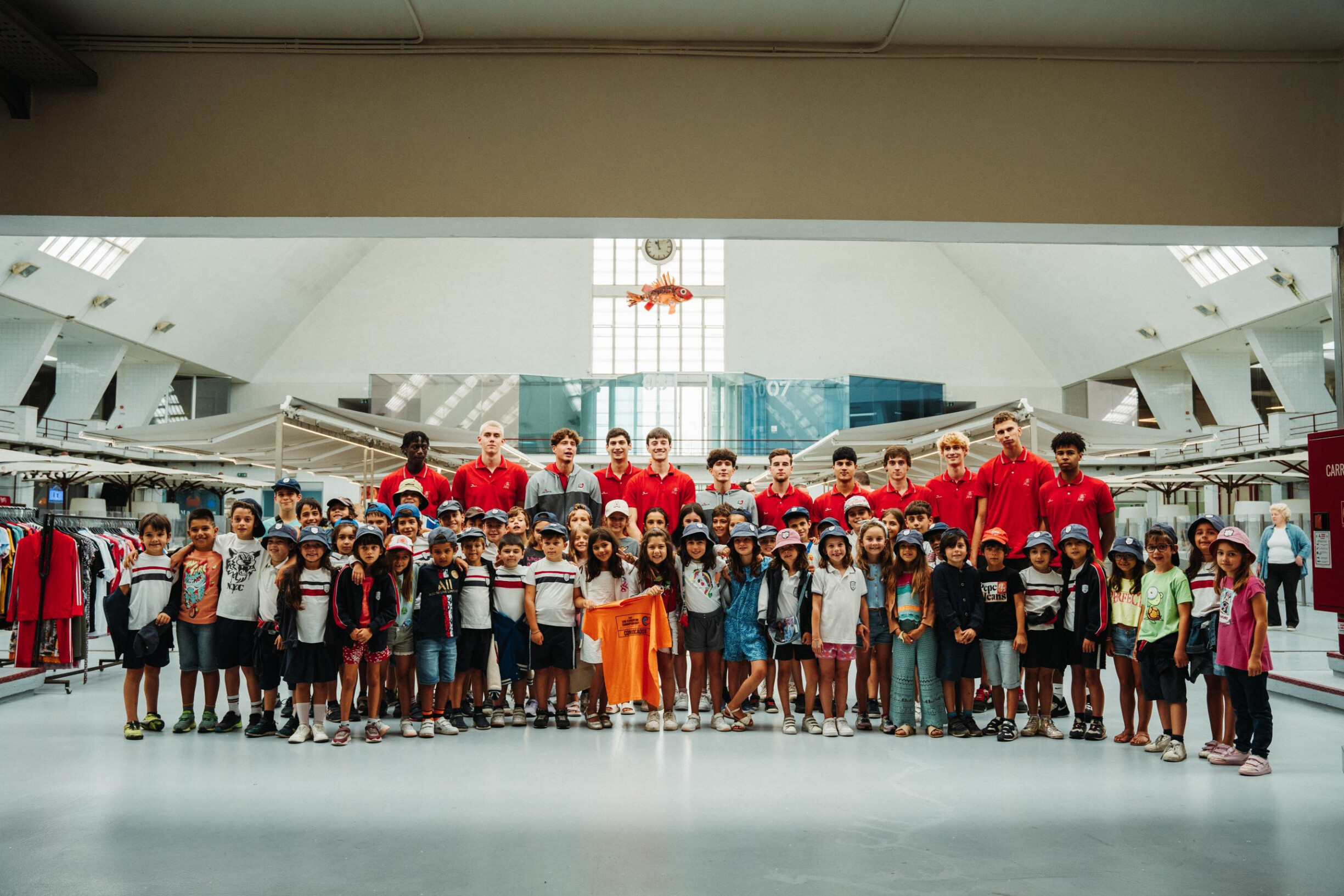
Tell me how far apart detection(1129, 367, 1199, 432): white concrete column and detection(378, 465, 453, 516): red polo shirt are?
1080 inches

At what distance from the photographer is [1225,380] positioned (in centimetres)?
2667

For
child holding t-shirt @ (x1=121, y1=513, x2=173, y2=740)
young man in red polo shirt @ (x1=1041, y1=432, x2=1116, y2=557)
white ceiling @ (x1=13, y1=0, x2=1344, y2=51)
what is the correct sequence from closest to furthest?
1. white ceiling @ (x1=13, y1=0, x2=1344, y2=51)
2. child holding t-shirt @ (x1=121, y1=513, x2=173, y2=740)
3. young man in red polo shirt @ (x1=1041, y1=432, x2=1116, y2=557)

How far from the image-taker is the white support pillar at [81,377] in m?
25.8

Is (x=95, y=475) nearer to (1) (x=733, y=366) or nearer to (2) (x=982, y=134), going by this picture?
(2) (x=982, y=134)

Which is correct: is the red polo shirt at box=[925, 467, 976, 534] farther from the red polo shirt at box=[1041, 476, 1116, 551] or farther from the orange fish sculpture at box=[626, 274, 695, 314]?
the orange fish sculpture at box=[626, 274, 695, 314]

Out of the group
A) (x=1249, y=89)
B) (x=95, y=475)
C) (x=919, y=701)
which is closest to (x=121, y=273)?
(x=95, y=475)

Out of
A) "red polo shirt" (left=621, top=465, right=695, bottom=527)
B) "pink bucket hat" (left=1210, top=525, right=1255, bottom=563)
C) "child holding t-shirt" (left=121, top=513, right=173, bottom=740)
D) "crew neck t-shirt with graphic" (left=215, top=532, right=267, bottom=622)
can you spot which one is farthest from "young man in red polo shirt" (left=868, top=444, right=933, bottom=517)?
"child holding t-shirt" (left=121, top=513, right=173, bottom=740)

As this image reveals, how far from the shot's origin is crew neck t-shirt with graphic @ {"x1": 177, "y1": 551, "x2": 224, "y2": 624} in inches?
234

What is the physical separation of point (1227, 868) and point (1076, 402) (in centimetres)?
3162

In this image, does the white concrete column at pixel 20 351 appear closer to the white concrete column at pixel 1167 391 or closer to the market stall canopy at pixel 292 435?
the market stall canopy at pixel 292 435

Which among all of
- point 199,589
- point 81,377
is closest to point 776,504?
point 199,589

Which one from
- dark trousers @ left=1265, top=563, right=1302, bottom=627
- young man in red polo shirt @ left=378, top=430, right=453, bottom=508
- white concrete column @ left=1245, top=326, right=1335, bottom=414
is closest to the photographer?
young man in red polo shirt @ left=378, top=430, right=453, bottom=508

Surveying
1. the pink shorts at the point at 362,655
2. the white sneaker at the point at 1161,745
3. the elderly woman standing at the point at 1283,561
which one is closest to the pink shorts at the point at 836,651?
the white sneaker at the point at 1161,745

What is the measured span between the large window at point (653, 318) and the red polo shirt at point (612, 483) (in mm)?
25487
